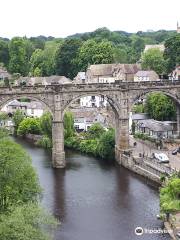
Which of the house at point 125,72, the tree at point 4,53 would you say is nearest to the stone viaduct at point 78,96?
the house at point 125,72

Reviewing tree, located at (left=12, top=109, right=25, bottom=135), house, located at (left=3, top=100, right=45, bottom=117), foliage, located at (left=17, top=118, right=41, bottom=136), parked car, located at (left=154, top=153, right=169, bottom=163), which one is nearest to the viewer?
parked car, located at (left=154, top=153, right=169, bottom=163)

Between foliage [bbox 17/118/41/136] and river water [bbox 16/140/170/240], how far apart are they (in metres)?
18.6

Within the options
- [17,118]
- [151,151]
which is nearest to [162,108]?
[151,151]

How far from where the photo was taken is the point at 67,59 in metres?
155

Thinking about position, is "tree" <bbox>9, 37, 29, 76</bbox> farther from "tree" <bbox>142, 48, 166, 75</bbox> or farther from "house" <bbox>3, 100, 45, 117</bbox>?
"house" <bbox>3, 100, 45, 117</bbox>

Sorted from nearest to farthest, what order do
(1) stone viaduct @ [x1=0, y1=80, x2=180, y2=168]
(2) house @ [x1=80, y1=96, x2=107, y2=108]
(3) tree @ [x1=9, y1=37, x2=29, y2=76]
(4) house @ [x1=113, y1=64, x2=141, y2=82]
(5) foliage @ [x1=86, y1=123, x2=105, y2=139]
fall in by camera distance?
(1) stone viaduct @ [x1=0, y1=80, x2=180, y2=168], (5) foliage @ [x1=86, y1=123, x2=105, y2=139], (2) house @ [x1=80, y1=96, x2=107, y2=108], (4) house @ [x1=113, y1=64, x2=141, y2=82], (3) tree @ [x1=9, y1=37, x2=29, y2=76]

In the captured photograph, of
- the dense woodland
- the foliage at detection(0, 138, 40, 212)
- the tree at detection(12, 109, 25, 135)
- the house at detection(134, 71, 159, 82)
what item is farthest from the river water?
the dense woodland

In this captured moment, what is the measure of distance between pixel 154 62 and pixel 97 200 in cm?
7849

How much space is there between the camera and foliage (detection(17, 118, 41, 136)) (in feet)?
341

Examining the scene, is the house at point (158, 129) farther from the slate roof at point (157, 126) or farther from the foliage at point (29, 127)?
the foliage at point (29, 127)

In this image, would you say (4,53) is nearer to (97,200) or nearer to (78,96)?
(78,96)

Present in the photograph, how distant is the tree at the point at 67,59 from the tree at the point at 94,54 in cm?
354

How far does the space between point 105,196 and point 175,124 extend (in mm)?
31366

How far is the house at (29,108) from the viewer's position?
11725cm
